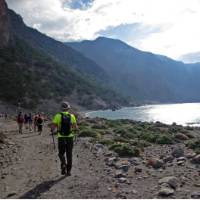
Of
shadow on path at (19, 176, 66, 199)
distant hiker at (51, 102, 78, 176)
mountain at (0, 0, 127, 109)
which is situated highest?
mountain at (0, 0, 127, 109)

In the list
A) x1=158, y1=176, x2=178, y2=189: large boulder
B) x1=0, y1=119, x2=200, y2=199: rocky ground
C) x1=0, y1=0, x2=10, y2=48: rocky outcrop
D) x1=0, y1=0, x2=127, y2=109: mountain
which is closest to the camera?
x1=0, y1=119, x2=200, y2=199: rocky ground

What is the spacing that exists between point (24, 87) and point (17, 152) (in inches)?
3835

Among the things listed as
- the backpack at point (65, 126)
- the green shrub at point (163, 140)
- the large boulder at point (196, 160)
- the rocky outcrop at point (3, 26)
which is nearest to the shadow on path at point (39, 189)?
the backpack at point (65, 126)

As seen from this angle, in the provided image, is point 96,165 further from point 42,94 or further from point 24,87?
point 42,94

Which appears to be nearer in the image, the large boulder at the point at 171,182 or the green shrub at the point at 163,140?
the large boulder at the point at 171,182

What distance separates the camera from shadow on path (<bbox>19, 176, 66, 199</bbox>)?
865cm

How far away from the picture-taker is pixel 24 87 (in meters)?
112

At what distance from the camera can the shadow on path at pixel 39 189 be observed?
8.65m

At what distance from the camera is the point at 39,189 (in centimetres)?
925

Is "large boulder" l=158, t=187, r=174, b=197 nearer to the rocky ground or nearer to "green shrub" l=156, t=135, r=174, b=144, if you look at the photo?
the rocky ground

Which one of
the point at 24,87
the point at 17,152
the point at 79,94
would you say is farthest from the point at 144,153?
the point at 79,94

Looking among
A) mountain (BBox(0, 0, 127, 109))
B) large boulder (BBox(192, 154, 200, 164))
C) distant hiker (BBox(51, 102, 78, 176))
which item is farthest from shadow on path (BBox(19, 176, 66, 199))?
mountain (BBox(0, 0, 127, 109))

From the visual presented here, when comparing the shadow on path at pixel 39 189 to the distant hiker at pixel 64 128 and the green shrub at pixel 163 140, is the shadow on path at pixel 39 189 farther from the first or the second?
the green shrub at pixel 163 140

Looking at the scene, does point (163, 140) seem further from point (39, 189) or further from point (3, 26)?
point (3, 26)
